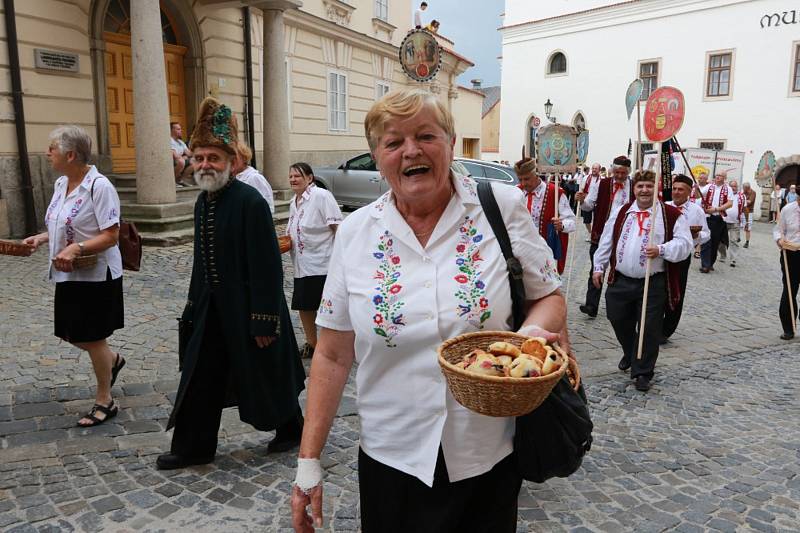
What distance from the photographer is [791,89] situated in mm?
27734

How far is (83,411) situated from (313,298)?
2.11m

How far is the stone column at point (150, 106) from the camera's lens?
10.4m

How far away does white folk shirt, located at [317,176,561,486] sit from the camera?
183 centimetres

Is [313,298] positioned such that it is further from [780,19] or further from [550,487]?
[780,19]

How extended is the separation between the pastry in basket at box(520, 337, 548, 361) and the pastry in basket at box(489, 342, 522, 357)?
0.08 feet

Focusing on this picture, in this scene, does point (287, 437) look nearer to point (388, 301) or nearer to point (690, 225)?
point (388, 301)

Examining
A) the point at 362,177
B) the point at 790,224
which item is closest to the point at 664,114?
the point at 790,224

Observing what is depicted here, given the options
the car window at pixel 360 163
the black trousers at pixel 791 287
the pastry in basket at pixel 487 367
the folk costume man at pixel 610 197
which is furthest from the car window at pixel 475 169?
the pastry in basket at pixel 487 367

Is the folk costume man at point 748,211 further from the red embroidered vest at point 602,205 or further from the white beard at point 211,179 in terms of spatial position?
the white beard at point 211,179

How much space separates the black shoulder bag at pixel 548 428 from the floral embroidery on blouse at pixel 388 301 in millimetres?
332

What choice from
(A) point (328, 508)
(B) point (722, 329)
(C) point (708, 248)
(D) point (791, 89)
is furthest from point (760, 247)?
(A) point (328, 508)

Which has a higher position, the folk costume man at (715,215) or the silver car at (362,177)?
the silver car at (362,177)

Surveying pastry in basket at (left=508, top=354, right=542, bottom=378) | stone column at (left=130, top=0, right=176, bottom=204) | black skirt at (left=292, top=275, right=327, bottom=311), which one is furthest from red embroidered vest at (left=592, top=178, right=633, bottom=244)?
pastry in basket at (left=508, top=354, right=542, bottom=378)

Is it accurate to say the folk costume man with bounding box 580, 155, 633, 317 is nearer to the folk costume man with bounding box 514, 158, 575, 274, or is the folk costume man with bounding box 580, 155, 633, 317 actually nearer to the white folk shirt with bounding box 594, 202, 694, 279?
the folk costume man with bounding box 514, 158, 575, 274
